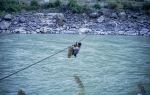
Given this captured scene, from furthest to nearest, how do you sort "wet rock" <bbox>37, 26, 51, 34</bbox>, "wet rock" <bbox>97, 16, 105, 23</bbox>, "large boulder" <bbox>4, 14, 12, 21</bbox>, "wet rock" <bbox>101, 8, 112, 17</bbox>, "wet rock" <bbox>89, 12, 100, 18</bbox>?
"wet rock" <bbox>101, 8, 112, 17</bbox>, "wet rock" <bbox>89, 12, 100, 18</bbox>, "wet rock" <bbox>97, 16, 105, 23</bbox>, "large boulder" <bbox>4, 14, 12, 21</bbox>, "wet rock" <bbox>37, 26, 51, 34</bbox>

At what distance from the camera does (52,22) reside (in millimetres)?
29000

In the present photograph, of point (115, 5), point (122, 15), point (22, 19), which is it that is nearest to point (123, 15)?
point (122, 15)

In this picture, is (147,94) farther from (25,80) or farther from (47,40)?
(47,40)

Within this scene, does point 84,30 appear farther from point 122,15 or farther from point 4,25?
point 4,25

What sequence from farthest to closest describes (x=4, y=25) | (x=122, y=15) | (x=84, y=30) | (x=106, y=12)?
(x=106, y=12) < (x=122, y=15) < (x=84, y=30) < (x=4, y=25)

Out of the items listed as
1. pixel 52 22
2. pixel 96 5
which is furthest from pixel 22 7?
pixel 96 5

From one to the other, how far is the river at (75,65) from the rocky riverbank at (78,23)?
2.16m

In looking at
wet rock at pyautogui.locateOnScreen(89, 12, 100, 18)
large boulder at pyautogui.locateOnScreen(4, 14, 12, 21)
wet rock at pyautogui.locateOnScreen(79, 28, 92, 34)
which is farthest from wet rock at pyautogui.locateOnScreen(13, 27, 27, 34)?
wet rock at pyautogui.locateOnScreen(89, 12, 100, 18)

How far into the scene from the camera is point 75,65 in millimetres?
16531

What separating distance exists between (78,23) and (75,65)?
13.0 m

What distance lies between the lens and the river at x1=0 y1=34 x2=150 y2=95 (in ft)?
42.3

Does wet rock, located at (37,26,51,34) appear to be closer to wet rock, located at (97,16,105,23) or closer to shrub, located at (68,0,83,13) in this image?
shrub, located at (68,0,83,13)

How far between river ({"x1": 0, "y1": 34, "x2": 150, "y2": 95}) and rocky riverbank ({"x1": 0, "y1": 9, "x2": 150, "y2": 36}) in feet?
7.09

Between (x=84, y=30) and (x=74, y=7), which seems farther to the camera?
(x=74, y=7)
